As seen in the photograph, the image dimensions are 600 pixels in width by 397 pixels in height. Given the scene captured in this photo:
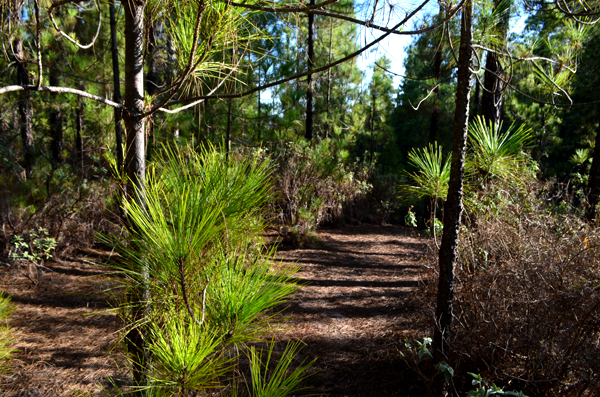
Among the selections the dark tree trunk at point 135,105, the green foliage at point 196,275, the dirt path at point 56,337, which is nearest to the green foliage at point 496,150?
the green foliage at point 196,275

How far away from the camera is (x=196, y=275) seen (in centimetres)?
108

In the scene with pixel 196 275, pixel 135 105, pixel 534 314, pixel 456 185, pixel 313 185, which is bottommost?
pixel 534 314

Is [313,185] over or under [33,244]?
over

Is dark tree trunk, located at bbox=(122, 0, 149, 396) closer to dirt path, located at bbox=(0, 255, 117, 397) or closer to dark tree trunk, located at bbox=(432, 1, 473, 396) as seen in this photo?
dirt path, located at bbox=(0, 255, 117, 397)

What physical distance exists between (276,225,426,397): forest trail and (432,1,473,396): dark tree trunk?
0.81 meters

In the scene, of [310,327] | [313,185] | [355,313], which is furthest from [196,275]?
[313,185]

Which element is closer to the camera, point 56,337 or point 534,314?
point 534,314

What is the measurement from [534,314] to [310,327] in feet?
6.78

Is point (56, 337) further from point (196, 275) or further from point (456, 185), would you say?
point (456, 185)

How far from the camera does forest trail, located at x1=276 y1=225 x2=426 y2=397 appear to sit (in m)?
2.73

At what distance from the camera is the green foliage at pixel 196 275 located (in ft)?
3.14

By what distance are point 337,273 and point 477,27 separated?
364 centimetres

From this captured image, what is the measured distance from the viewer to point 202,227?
3.03 ft

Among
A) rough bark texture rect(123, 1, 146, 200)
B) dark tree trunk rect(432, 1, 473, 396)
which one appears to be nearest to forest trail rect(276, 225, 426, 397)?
dark tree trunk rect(432, 1, 473, 396)
